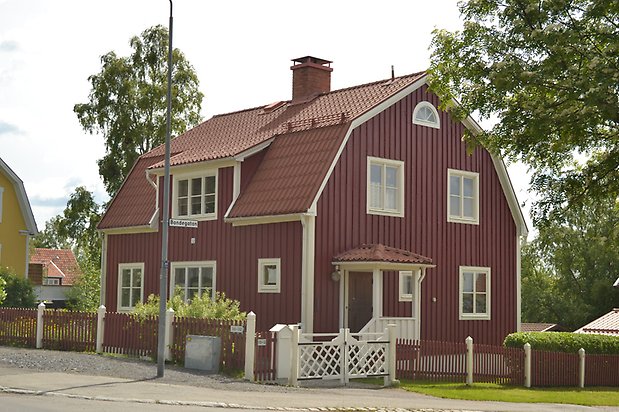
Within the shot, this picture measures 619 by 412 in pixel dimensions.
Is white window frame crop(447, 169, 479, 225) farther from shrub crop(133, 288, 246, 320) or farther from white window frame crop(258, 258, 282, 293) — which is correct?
shrub crop(133, 288, 246, 320)

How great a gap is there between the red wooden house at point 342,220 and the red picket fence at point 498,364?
3.11 meters

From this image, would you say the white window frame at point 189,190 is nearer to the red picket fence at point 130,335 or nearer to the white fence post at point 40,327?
the red picket fence at point 130,335

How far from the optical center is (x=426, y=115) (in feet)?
94.4

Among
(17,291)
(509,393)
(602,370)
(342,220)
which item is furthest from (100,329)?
(602,370)

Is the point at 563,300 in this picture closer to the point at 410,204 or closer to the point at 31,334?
the point at 410,204

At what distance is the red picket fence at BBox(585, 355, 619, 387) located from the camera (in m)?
26.2

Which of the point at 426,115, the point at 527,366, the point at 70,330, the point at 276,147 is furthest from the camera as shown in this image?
the point at 426,115

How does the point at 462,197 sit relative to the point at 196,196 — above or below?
above

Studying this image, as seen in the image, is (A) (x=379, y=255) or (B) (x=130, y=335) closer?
(B) (x=130, y=335)

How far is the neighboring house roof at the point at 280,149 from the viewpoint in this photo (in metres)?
26.2

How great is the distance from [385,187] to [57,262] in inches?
2396

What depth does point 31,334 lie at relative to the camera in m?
26.4

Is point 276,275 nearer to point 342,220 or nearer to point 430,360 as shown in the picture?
point 342,220

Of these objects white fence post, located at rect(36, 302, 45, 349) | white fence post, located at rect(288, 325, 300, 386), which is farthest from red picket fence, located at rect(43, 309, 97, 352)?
white fence post, located at rect(288, 325, 300, 386)
